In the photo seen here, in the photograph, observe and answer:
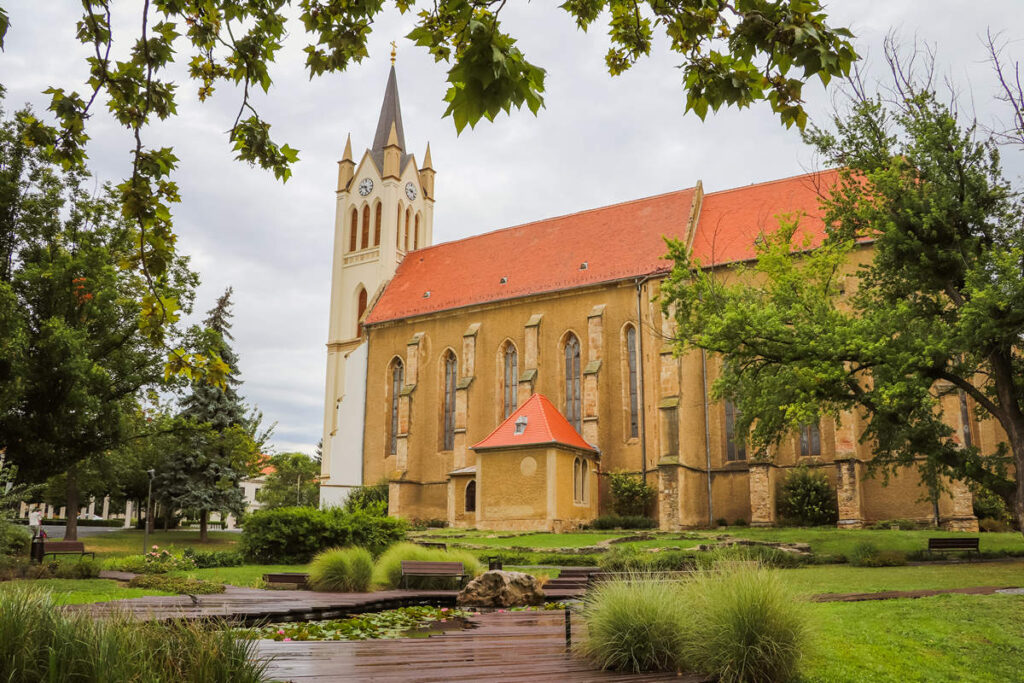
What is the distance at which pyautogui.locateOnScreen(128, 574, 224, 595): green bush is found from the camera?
40.2ft

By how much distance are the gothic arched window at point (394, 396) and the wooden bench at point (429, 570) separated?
2736 cm

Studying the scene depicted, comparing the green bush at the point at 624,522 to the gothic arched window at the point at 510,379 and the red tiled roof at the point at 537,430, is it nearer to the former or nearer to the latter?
the red tiled roof at the point at 537,430

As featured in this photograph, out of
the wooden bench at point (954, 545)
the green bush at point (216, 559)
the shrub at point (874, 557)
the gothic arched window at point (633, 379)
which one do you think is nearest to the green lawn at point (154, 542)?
the green bush at point (216, 559)

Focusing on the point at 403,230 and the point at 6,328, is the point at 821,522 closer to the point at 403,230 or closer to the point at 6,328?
the point at 6,328

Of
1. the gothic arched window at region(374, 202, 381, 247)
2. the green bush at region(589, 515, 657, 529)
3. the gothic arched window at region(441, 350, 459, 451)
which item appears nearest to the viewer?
the green bush at region(589, 515, 657, 529)

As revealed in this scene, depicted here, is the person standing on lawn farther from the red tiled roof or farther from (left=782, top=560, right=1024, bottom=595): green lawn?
(left=782, top=560, right=1024, bottom=595): green lawn

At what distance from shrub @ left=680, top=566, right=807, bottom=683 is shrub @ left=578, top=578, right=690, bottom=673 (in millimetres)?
120

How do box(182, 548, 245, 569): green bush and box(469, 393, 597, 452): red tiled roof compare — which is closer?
box(182, 548, 245, 569): green bush

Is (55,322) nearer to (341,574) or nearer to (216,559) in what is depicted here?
(216,559)

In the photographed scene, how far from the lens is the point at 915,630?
27.7 ft

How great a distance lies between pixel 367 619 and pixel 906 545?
1756cm

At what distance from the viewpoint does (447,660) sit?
19.7 feet

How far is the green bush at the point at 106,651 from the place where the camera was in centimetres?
423

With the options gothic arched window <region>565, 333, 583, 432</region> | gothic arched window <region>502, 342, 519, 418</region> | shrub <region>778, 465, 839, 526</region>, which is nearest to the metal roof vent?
gothic arched window <region>565, 333, 583, 432</region>
